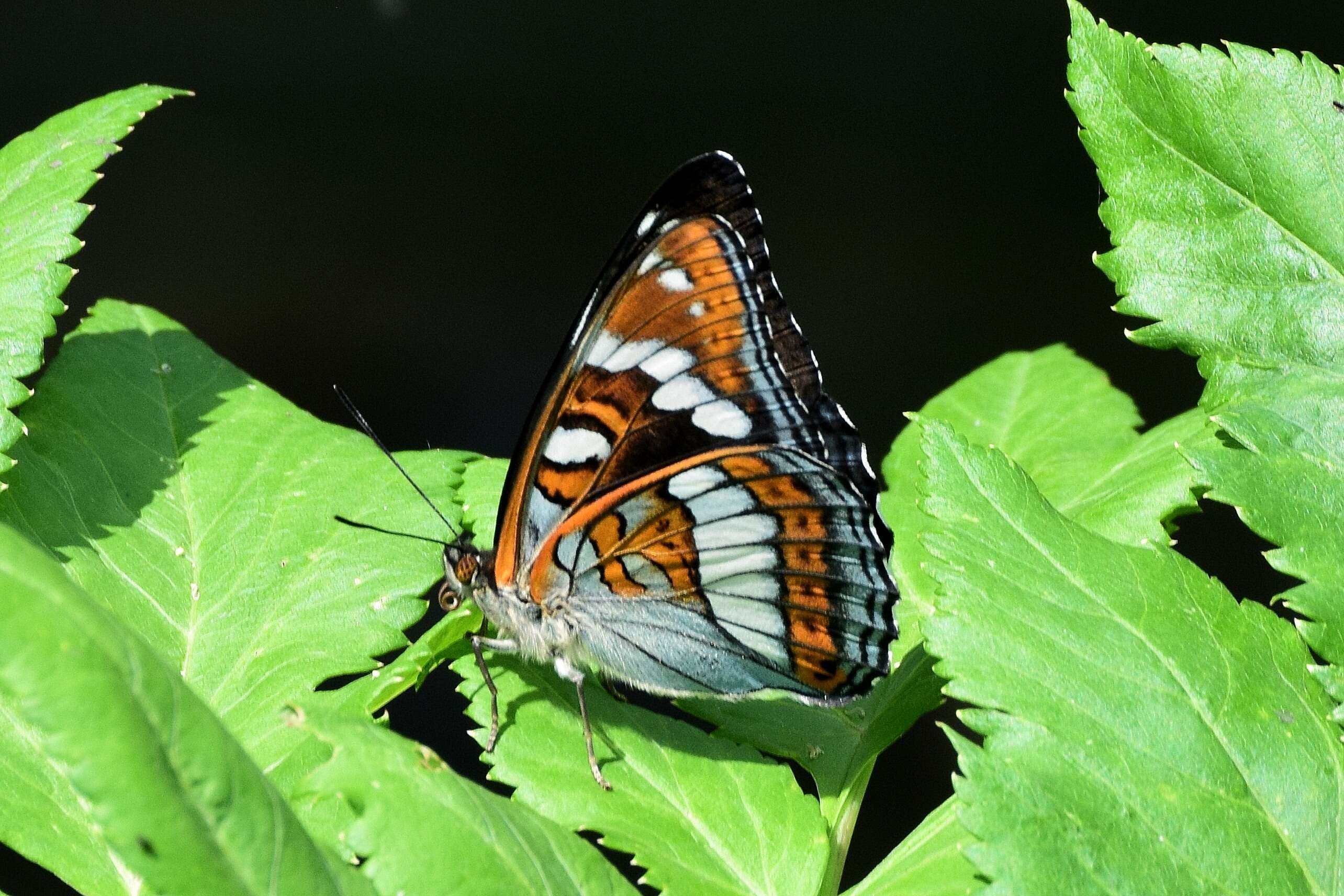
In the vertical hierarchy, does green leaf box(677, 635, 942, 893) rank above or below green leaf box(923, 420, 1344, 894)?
below

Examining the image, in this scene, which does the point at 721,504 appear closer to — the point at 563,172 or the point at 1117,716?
the point at 1117,716

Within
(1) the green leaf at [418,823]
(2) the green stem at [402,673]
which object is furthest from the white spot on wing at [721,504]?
(1) the green leaf at [418,823]

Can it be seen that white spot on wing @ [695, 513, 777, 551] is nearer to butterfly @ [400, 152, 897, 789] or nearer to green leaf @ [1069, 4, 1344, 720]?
butterfly @ [400, 152, 897, 789]

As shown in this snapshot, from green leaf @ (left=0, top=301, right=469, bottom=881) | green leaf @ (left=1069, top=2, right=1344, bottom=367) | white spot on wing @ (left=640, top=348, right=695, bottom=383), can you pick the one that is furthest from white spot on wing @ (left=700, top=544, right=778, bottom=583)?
green leaf @ (left=1069, top=2, right=1344, bottom=367)

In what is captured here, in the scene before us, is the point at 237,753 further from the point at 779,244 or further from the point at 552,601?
the point at 779,244

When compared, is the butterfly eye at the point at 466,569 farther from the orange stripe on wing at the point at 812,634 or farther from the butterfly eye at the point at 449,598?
the orange stripe on wing at the point at 812,634

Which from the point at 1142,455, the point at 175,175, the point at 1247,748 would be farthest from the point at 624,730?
the point at 175,175
